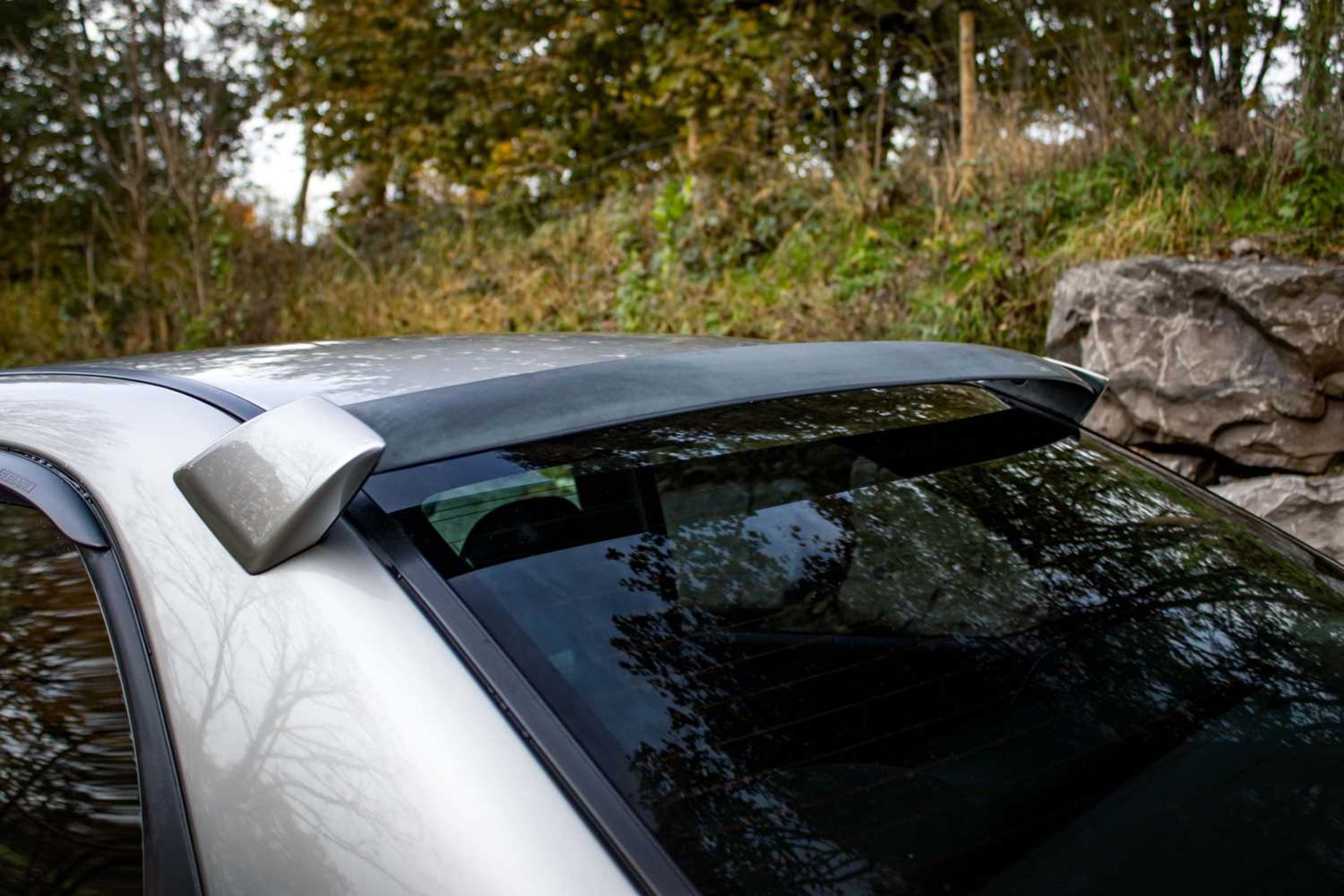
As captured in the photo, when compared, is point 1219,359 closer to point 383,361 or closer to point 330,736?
point 383,361

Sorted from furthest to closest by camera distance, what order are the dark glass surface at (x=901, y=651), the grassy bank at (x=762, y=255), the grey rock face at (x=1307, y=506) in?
1. the grassy bank at (x=762, y=255)
2. the grey rock face at (x=1307, y=506)
3. the dark glass surface at (x=901, y=651)

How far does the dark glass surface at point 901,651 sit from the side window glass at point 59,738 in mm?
412

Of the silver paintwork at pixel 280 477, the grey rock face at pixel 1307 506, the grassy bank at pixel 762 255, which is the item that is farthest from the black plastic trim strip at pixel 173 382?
the grassy bank at pixel 762 255

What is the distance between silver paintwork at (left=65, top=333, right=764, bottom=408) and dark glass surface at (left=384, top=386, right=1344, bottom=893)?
0.74 ft

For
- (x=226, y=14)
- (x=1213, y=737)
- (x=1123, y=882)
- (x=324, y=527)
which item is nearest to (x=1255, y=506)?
(x=1213, y=737)

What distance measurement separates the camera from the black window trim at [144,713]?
3.50 ft

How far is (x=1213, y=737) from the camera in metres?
1.20

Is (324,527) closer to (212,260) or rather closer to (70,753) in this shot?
(70,753)

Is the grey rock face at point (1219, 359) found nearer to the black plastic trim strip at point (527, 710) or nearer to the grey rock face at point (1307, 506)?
the grey rock face at point (1307, 506)

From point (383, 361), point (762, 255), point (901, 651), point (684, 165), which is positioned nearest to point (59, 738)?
point (383, 361)

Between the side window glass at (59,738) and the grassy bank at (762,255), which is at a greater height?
the grassy bank at (762,255)

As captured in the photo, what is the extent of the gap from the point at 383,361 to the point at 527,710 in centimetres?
75

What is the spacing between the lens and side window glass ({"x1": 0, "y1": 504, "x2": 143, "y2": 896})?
1165mm

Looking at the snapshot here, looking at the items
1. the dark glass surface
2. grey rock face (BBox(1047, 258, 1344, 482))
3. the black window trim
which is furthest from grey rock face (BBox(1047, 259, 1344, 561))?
the black window trim
